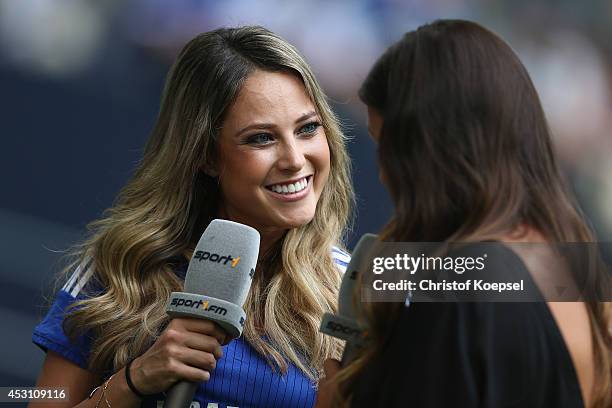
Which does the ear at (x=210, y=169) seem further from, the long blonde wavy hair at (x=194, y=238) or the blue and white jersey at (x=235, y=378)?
the blue and white jersey at (x=235, y=378)

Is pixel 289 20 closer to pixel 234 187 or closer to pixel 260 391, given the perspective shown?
pixel 234 187

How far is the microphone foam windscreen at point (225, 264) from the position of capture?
204cm

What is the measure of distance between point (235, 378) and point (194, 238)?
49 cm

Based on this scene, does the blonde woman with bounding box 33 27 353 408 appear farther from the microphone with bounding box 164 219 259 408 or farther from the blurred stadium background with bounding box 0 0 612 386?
the blurred stadium background with bounding box 0 0 612 386

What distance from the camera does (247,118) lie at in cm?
269

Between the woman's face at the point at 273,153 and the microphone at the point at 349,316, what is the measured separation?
765 mm

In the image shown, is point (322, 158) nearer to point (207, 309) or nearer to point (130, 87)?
point (207, 309)

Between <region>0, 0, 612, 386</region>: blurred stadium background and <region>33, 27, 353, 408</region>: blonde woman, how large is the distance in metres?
1.05

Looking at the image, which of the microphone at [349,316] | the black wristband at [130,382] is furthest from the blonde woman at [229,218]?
the microphone at [349,316]

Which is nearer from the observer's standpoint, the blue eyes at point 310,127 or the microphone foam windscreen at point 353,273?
the microphone foam windscreen at point 353,273

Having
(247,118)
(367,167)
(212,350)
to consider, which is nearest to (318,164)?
(247,118)

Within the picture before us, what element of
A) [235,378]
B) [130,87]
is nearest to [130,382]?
[235,378]

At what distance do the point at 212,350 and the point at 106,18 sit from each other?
255 centimetres

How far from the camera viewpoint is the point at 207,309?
2010 mm
